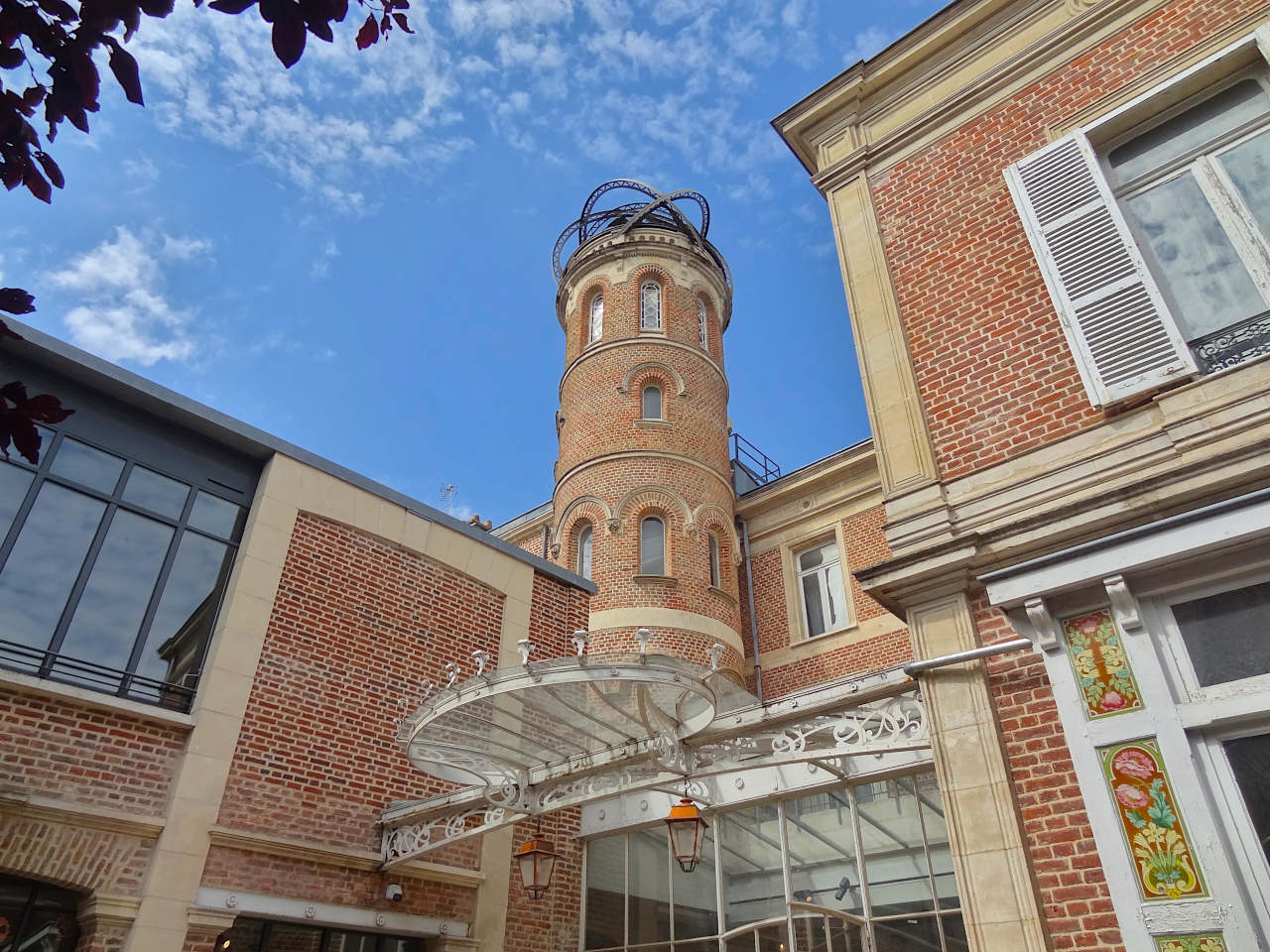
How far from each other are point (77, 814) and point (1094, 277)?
9019 mm

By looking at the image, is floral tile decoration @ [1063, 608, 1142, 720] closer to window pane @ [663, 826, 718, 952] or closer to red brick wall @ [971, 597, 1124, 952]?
red brick wall @ [971, 597, 1124, 952]

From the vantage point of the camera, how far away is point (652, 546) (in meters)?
16.2

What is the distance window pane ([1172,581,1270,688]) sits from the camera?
451cm

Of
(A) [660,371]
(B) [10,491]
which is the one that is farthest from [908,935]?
(A) [660,371]

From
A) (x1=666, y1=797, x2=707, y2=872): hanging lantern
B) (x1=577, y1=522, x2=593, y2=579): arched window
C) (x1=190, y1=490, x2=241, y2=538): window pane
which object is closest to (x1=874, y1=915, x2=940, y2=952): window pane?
(x1=666, y1=797, x2=707, y2=872): hanging lantern

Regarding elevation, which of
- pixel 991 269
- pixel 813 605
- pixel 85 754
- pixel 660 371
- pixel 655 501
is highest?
pixel 660 371

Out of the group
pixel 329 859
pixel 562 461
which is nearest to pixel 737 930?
pixel 329 859

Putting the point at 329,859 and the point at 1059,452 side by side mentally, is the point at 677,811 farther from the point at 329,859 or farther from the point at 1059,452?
the point at 1059,452

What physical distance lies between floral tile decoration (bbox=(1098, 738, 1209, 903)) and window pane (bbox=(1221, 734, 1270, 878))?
1.10ft

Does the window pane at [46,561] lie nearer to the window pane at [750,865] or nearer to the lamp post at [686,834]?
the lamp post at [686,834]

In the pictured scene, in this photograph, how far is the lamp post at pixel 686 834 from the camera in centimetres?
726

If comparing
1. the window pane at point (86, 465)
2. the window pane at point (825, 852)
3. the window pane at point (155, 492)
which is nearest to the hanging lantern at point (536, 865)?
the window pane at point (825, 852)

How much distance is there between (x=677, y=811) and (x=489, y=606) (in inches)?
180

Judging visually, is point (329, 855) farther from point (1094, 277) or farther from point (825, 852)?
point (1094, 277)
